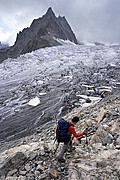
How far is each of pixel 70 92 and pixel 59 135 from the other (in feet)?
45.1

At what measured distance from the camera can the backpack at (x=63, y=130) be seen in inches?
251

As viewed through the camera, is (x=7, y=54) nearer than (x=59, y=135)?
No

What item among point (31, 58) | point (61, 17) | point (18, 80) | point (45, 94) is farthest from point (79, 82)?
point (61, 17)

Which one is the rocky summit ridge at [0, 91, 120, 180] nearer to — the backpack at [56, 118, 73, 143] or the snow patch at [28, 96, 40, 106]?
the backpack at [56, 118, 73, 143]

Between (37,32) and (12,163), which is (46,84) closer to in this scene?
(12,163)

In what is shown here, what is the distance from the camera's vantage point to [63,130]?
6.43 metres

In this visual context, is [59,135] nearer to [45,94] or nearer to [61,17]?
[45,94]

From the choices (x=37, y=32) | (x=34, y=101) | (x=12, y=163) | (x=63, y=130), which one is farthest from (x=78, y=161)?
(x=37, y=32)

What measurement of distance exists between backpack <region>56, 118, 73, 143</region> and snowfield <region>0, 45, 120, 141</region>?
829 centimetres

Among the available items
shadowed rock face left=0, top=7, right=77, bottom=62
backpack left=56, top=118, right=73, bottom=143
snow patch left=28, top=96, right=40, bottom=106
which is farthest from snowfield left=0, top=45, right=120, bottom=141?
shadowed rock face left=0, top=7, right=77, bottom=62

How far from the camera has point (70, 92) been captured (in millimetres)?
20203

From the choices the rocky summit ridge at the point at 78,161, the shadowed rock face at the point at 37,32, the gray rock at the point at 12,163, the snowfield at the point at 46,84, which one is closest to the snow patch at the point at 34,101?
the snowfield at the point at 46,84

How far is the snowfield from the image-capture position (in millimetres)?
16469

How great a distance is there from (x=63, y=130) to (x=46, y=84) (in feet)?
53.3
